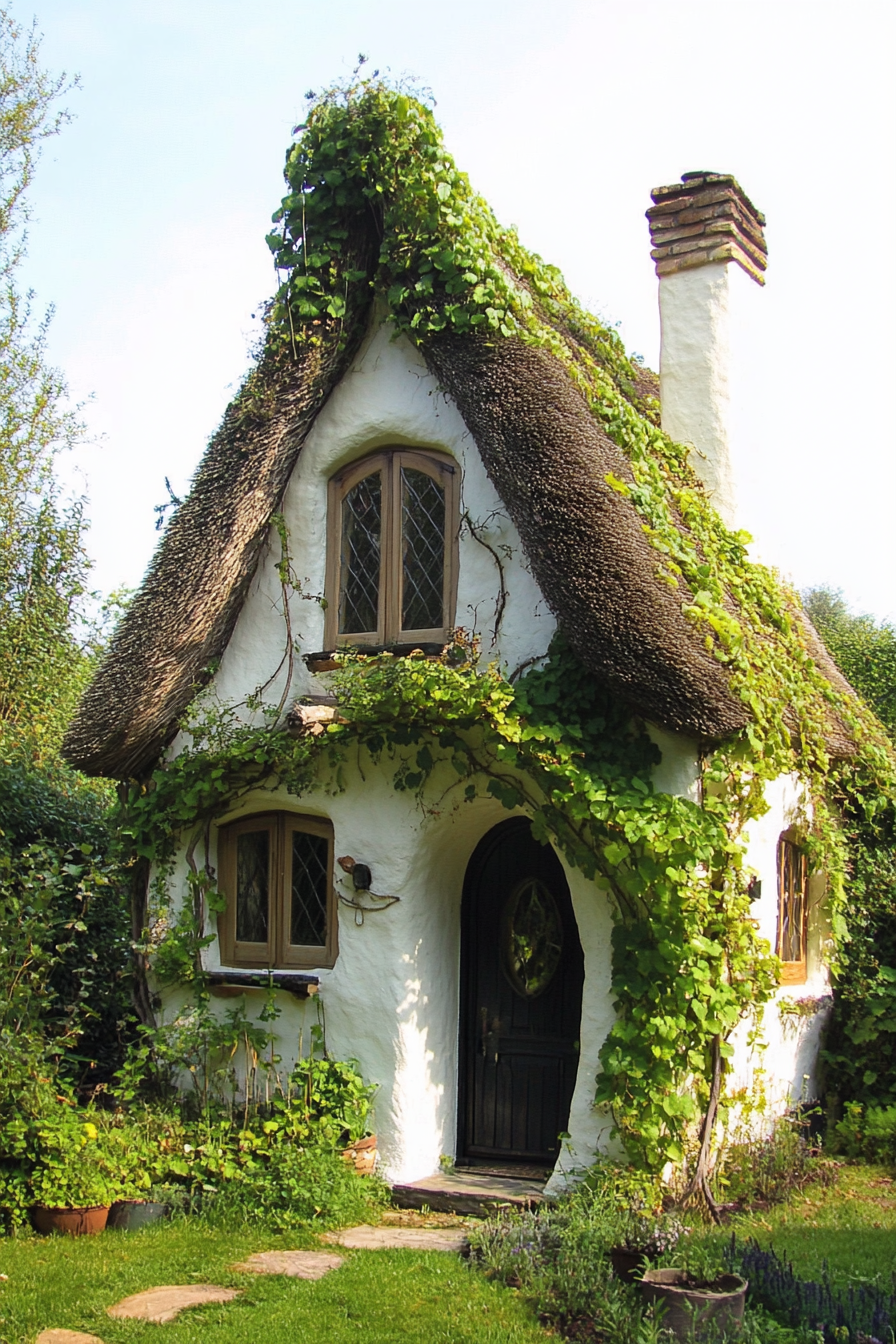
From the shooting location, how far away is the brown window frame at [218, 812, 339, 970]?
8.52m

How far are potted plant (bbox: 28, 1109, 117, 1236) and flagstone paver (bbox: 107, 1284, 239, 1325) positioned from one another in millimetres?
1129

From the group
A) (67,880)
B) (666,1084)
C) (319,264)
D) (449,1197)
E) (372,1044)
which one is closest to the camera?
(666,1084)

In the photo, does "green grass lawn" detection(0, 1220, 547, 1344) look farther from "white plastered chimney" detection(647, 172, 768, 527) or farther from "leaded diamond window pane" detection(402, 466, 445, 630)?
"white plastered chimney" detection(647, 172, 768, 527)

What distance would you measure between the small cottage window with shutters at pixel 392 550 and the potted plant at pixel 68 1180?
10.8 feet

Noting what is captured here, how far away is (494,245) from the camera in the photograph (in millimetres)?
8734

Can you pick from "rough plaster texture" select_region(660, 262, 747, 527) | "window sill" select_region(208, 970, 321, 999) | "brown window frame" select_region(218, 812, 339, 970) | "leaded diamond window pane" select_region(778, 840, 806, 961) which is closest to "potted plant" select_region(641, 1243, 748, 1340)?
"window sill" select_region(208, 970, 321, 999)

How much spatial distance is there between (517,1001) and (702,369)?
458cm

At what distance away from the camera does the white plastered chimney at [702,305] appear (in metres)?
9.39

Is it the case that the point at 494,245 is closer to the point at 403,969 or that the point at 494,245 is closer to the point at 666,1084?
the point at 403,969

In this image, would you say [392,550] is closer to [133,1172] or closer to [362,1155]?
[362,1155]

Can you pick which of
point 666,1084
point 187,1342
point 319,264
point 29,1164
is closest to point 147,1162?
point 29,1164

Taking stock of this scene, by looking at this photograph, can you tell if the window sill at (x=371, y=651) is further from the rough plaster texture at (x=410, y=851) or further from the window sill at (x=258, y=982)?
the window sill at (x=258, y=982)

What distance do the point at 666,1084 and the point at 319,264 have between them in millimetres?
5441

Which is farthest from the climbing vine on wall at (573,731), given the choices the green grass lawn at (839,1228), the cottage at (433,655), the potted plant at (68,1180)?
the potted plant at (68,1180)
